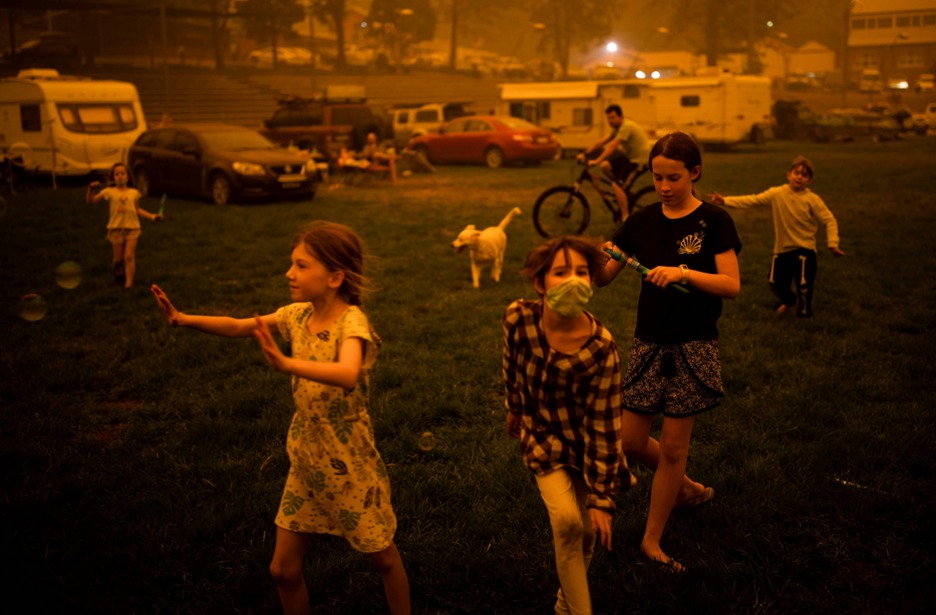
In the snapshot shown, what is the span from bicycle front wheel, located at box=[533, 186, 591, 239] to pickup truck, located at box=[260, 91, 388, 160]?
37.7ft

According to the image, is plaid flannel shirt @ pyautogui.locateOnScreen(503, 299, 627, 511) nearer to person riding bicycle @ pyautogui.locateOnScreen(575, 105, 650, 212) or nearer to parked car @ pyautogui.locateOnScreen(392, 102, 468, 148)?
person riding bicycle @ pyautogui.locateOnScreen(575, 105, 650, 212)

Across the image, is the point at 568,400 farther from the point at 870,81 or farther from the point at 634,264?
the point at 870,81

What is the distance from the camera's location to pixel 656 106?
3047 cm

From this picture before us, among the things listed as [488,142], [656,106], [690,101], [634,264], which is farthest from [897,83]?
[634,264]

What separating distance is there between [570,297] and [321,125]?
23919mm

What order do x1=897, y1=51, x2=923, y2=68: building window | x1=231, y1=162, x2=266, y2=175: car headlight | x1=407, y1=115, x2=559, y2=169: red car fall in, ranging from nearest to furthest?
x1=231, y1=162, x2=266, y2=175: car headlight, x1=407, y1=115, x2=559, y2=169: red car, x1=897, y1=51, x2=923, y2=68: building window

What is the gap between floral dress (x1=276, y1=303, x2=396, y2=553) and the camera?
2.96 meters

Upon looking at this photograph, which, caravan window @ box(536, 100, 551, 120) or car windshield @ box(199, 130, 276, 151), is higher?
caravan window @ box(536, 100, 551, 120)

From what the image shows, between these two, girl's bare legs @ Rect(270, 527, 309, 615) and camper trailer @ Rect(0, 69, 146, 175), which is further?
camper trailer @ Rect(0, 69, 146, 175)

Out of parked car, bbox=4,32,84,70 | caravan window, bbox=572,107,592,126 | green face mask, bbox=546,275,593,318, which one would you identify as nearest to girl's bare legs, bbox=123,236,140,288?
green face mask, bbox=546,275,593,318

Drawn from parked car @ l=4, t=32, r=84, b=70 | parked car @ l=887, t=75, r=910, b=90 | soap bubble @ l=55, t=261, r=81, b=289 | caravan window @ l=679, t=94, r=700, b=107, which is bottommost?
soap bubble @ l=55, t=261, r=81, b=289

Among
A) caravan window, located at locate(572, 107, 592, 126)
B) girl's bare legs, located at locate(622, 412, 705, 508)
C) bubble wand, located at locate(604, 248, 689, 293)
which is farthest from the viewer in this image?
caravan window, located at locate(572, 107, 592, 126)

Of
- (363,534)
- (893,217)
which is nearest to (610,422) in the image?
(363,534)

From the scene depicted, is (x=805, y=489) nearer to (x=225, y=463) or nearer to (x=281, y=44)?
(x=225, y=463)
